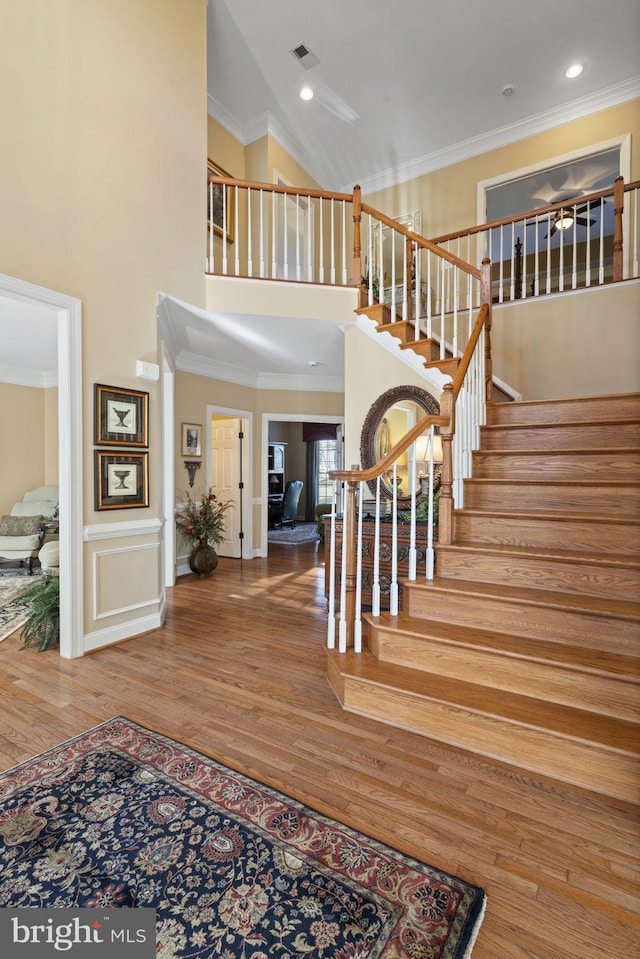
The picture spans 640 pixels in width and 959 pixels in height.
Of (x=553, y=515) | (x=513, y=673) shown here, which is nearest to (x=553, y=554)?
(x=553, y=515)

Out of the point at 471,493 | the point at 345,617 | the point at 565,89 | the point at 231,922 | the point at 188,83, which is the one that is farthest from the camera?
the point at 565,89

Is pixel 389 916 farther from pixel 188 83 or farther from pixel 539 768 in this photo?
pixel 188 83

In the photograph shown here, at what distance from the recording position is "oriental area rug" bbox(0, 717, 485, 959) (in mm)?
1210

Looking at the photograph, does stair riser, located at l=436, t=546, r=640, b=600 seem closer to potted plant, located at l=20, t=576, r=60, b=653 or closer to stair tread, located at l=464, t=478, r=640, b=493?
stair tread, located at l=464, t=478, r=640, b=493

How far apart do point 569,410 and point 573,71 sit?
4.29m

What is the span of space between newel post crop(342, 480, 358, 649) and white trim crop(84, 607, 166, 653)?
1893 millimetres

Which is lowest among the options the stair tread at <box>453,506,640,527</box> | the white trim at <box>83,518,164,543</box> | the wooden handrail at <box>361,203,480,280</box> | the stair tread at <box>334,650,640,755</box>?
the stair tread at <box>334,650,640,755</box>

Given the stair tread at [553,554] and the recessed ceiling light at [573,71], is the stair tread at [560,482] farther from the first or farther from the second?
the recessed ceiling light at [573,71]

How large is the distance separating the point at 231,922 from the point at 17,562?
245 inches

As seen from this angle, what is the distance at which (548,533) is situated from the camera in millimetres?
2627

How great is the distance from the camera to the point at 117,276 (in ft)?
10.9

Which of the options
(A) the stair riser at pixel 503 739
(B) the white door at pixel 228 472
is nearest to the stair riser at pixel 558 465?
(A) the stair riser at pixel 503 739

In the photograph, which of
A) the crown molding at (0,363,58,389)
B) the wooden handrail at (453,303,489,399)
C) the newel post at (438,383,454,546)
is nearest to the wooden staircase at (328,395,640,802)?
the newel post at (438,383,454,546)

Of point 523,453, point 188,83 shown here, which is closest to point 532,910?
point 523,453
